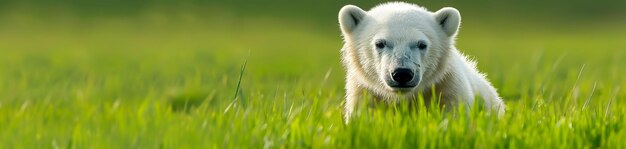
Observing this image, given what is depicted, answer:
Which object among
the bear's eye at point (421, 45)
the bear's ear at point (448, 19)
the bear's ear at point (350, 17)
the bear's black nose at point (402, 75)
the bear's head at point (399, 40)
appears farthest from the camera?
the bear's ear at point (350, 17)

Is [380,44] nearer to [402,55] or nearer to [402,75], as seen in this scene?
[402,55]

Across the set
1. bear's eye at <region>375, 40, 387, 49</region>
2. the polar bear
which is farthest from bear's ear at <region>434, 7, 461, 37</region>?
bear's eye at <region>375, 40, 387, 49</region>

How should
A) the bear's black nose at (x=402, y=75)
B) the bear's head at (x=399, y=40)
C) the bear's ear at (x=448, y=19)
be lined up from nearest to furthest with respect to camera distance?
the bear's black nose at (x=402, y=75)
the bear's head at (x=399, y=40)
the bear's ear at (x=448, y=19)

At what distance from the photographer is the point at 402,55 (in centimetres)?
583

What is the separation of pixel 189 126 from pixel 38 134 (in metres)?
0.69

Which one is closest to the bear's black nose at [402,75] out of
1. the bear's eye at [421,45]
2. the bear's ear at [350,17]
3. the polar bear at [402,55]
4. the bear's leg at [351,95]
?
the polar bear at [402,55]

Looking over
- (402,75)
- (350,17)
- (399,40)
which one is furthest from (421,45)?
(350,17)

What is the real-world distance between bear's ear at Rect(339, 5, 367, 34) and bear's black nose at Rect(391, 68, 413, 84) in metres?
0.78

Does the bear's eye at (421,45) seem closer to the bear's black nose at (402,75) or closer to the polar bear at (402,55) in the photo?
the polar bear at (402,55)

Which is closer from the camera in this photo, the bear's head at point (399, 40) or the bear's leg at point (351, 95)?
the bear's head at point (399, 40)

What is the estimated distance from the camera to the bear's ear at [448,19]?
632cm

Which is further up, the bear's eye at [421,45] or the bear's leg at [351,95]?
the bear's eye at [421,45]

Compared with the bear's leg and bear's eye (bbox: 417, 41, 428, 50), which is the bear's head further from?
the bear's leg

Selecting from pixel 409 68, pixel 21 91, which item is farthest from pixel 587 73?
pixel 409 68
